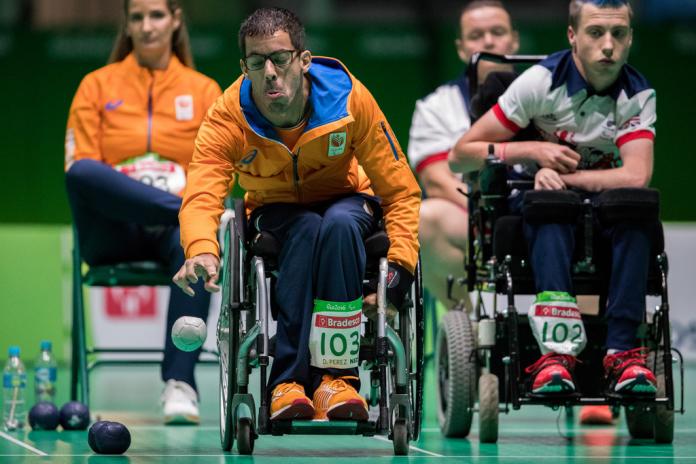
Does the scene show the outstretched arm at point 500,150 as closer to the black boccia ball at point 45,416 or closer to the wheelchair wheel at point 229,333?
the wheelchair wheel at point 229,333

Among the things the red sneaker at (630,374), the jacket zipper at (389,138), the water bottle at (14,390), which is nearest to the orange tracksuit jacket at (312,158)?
the jacket zipper at (389,138)

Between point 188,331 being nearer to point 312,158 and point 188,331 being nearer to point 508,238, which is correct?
point 312,158

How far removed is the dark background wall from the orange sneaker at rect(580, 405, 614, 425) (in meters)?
5.37

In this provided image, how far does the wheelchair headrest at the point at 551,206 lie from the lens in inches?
175

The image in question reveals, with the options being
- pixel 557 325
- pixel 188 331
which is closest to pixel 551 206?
pixel 557 325

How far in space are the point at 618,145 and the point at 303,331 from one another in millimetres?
1466

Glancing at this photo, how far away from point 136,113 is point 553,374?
2271mm

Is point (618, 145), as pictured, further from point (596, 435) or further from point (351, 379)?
point (351, 379)

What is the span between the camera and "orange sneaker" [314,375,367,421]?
3.78 m

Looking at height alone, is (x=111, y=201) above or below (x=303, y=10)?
below

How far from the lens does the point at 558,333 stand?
14.4 feet

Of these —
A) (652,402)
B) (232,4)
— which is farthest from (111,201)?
(232,4)

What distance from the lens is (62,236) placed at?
909cm

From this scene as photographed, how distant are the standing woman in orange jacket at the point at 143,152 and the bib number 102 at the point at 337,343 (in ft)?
4.66
